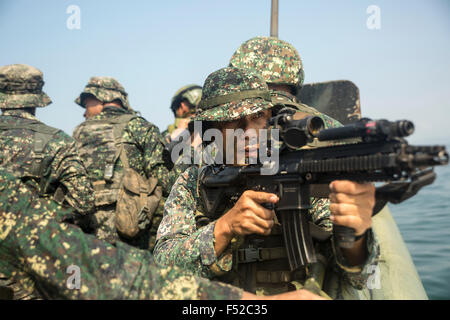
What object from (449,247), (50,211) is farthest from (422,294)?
(449,247)

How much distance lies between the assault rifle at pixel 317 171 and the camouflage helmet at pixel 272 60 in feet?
5.48

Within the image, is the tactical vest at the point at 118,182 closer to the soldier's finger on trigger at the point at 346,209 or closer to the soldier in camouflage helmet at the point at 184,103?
the soldier in camouflage helmet at the point at 184,103

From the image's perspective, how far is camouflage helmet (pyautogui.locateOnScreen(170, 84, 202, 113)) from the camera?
736cm

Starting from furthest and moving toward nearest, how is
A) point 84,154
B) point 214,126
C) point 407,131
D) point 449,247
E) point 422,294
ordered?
point 449,247, point 84,154, point 422,294, point 214,126, point 407,131

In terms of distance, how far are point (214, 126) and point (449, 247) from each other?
27.2ft

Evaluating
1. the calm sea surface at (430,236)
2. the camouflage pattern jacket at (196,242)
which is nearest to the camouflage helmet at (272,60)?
the camouflage pattern jacket at (196,242)

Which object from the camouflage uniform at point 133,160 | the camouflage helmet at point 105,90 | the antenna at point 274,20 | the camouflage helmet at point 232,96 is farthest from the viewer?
the camouflage helmet at point 105,90

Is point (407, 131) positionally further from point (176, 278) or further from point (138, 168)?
point (138, 168)

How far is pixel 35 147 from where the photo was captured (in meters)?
4.36

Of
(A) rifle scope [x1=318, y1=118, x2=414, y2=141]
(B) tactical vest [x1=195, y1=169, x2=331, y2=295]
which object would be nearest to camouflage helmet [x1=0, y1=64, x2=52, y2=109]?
(B) tactical vest [x1=195, y1=169, x2=331, y2=295]

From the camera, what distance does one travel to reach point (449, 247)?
8.95 metres

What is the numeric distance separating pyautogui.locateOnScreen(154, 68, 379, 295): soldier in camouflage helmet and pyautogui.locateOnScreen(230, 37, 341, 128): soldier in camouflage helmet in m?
1.28

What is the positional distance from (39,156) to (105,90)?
7.52ft

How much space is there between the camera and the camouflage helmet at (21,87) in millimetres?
4715
